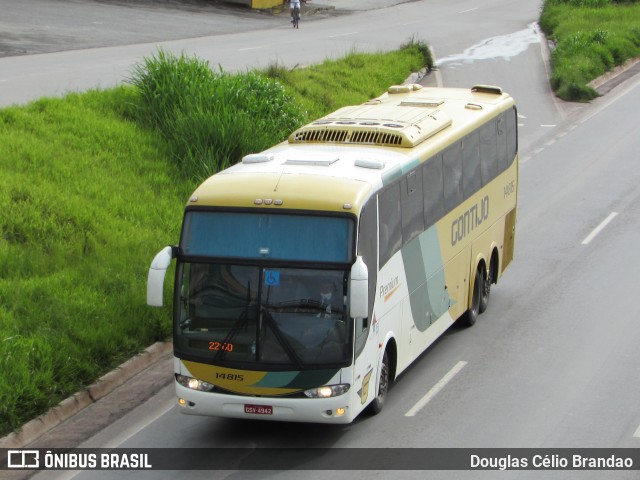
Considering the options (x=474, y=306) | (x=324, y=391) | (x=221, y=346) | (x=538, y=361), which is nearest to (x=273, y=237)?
(x=221, y=346)

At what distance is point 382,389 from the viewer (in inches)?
569

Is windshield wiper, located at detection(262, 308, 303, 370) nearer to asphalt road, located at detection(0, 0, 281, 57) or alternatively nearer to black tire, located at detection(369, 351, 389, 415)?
black tire, located at detection(369, 351, 389, 415)

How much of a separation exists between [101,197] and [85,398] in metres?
6.38

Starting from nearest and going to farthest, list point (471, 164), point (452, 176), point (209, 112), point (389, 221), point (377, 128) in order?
point (389, 221)
point (377, 128)
point (452, 176)
point (471, 164)
point (209, 112)

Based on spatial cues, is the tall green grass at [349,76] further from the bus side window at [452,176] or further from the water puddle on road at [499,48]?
the bus side window at [452,176]

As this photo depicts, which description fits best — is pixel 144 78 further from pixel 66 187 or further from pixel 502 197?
pixel 502 197

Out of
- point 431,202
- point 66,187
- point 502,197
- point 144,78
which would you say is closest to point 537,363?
point 431,202

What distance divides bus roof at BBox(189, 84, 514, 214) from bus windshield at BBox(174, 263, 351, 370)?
77 cm

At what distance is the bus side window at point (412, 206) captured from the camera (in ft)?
48.6

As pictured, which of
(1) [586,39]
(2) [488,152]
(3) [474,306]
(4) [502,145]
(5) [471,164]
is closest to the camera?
(5) [471,164]

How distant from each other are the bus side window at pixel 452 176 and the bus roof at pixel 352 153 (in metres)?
0.18

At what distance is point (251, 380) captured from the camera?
12789 millimetres

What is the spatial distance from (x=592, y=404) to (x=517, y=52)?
3032cm

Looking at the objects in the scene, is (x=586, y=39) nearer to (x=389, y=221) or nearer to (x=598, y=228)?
(x=598, y=228)
